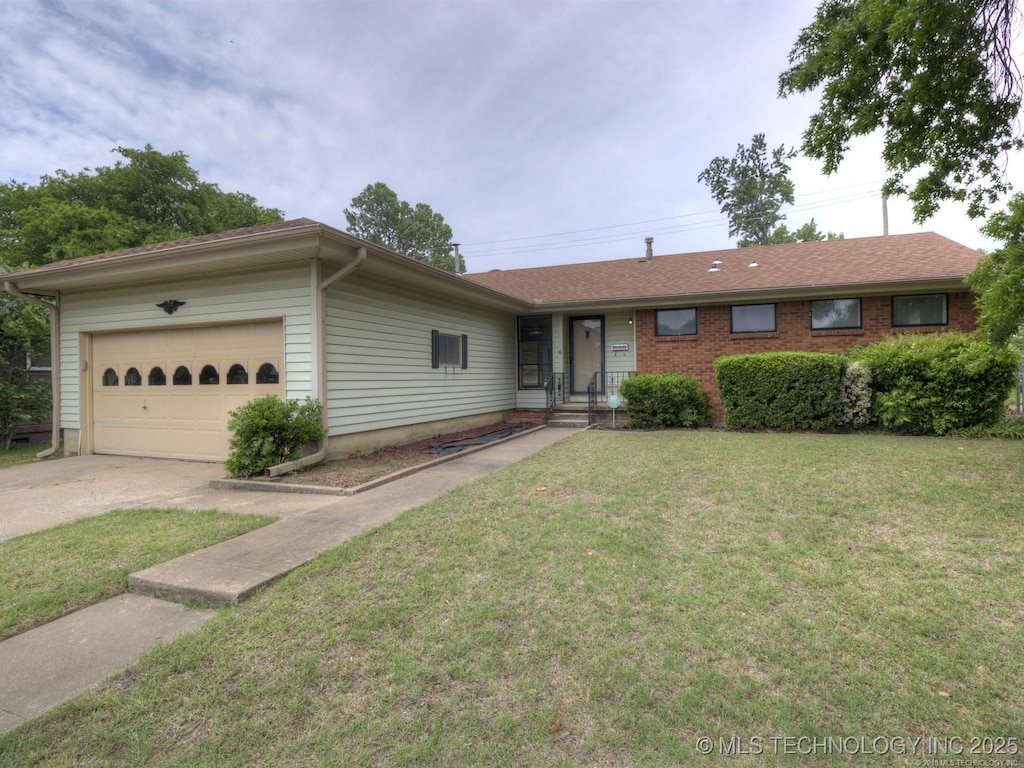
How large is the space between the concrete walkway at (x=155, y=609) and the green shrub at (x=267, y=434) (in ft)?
5.60

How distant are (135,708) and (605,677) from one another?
2.01 m

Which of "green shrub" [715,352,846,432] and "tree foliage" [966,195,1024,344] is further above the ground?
"tree foliage" [966,195,1024,344]

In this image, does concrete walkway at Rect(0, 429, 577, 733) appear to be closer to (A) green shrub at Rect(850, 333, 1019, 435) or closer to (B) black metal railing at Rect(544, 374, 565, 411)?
(B) black metal railing at Rect(544, 374, 565, 411)

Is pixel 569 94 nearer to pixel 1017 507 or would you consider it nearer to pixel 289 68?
pixel 289 68

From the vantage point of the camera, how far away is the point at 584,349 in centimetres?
1297

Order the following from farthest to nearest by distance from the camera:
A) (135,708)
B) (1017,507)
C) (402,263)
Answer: (402,263), (1017,507), (135,708)

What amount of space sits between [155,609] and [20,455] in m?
9.37

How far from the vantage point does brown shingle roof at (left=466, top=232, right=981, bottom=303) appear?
1030 centimetres

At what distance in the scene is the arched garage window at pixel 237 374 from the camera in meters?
7.62

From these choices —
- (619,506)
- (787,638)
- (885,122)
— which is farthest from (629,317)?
(787,638)

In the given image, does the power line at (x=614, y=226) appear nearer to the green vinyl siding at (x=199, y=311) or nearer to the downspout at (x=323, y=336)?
the downspout at (x=323, y=336)

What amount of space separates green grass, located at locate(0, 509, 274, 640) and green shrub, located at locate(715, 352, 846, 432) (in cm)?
867

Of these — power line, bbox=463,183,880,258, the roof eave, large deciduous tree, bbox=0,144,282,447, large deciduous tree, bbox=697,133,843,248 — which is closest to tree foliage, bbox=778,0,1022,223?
the roof eave

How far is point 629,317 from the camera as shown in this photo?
12.4 metres
